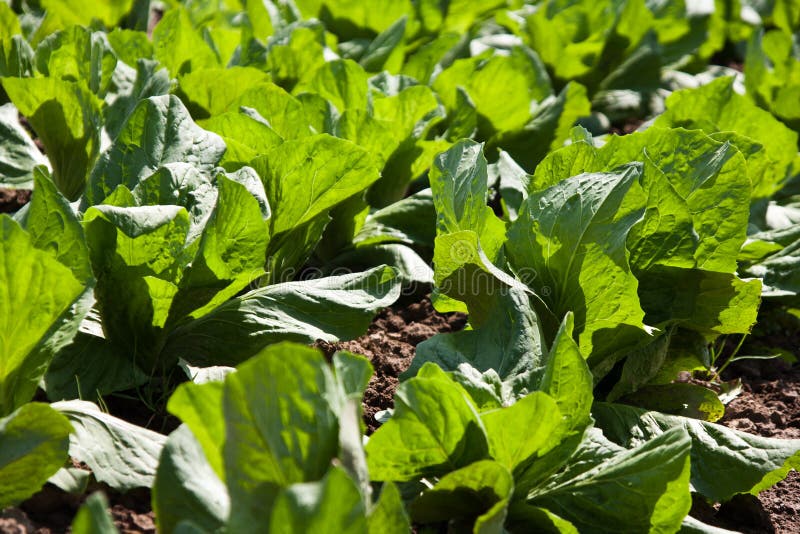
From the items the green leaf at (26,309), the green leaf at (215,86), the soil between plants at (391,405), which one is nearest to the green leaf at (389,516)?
the soil between plants at (391,405)

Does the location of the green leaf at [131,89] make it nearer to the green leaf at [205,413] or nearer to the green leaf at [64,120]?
the green leaf at [64,120]

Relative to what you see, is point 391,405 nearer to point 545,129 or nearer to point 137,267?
point 137,267

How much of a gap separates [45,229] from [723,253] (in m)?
1.71

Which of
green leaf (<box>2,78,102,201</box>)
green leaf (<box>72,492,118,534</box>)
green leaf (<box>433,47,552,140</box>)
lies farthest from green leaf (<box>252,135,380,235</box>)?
green leaf (<box>72,492,118,534</box>)

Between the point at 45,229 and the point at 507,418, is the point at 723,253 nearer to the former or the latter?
the point at 507,418

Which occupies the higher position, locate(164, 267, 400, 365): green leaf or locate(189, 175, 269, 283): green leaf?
locate(189, 175, 269, 283): green leaf

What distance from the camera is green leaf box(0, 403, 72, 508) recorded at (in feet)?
5.64

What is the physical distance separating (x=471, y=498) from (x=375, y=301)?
653mm

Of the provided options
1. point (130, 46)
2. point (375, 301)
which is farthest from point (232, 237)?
point (130, 46)

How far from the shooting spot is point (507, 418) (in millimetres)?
1791

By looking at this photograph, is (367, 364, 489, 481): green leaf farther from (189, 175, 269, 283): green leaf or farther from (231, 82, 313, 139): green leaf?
(231, 82, 313, 139): green leaf

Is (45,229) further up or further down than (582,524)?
further up

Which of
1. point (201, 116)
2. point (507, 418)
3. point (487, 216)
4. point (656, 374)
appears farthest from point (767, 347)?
point (201, 116)

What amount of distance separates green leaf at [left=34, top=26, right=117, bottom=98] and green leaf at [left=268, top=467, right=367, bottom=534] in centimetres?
Result: 209
